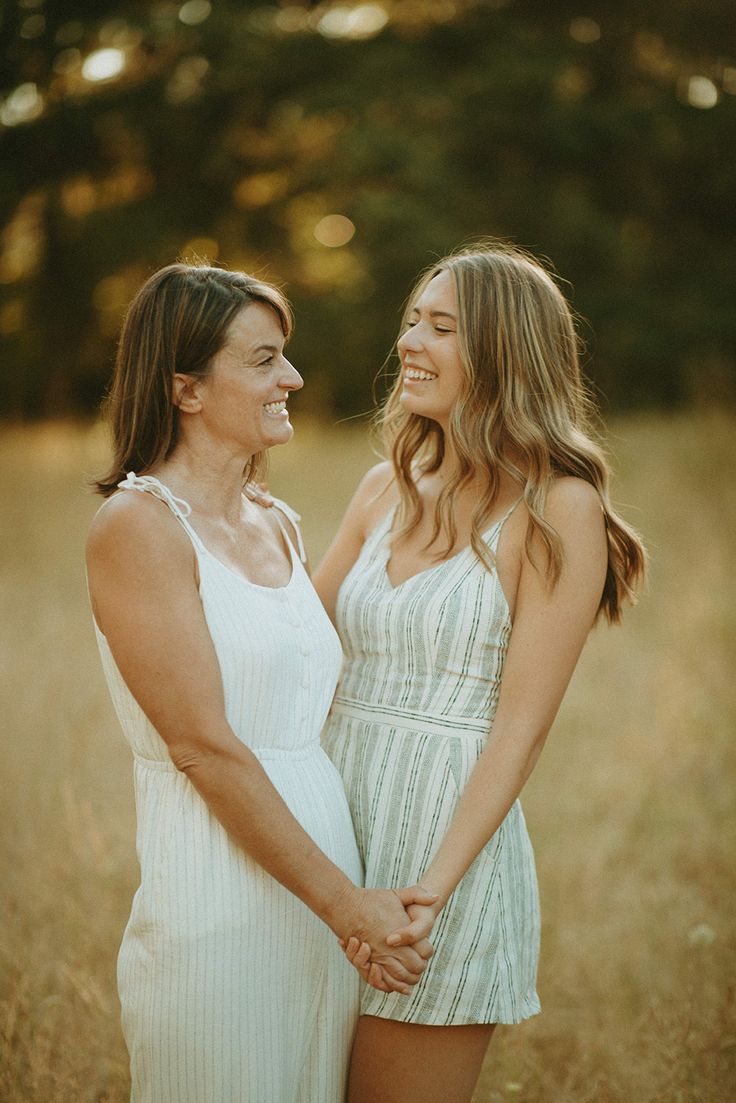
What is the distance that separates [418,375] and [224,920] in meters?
1.36

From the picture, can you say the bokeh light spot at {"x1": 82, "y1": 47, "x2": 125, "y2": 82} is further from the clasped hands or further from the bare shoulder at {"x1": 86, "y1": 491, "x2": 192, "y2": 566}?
the clasped hands

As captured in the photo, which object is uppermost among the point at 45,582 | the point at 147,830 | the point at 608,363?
the point at 608,363

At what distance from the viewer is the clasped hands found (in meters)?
2.09

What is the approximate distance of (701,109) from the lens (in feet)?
45.8

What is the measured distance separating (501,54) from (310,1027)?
14.0 meters

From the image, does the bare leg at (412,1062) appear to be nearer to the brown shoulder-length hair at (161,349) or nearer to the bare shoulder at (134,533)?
A: the bare shoulder at (134,533)

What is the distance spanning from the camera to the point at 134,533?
1.95 metres

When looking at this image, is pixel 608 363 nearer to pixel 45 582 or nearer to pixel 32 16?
pixel 32 16

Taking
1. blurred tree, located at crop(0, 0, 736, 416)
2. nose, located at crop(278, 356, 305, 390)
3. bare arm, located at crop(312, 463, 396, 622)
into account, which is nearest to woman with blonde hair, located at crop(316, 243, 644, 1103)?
bare arm, located at crop(312, 463, 396, 622)

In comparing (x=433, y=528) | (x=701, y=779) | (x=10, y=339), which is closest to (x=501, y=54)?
(x=10, y=339)

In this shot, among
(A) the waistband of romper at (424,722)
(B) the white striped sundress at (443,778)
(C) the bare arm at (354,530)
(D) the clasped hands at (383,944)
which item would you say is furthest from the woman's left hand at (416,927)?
(C) the bare arm at (354,530)

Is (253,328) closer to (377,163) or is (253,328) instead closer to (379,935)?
(379,935)

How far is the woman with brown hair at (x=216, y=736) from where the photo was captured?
196 centimetres

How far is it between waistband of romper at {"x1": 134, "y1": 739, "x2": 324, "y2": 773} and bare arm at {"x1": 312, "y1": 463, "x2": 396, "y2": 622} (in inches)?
21.3
